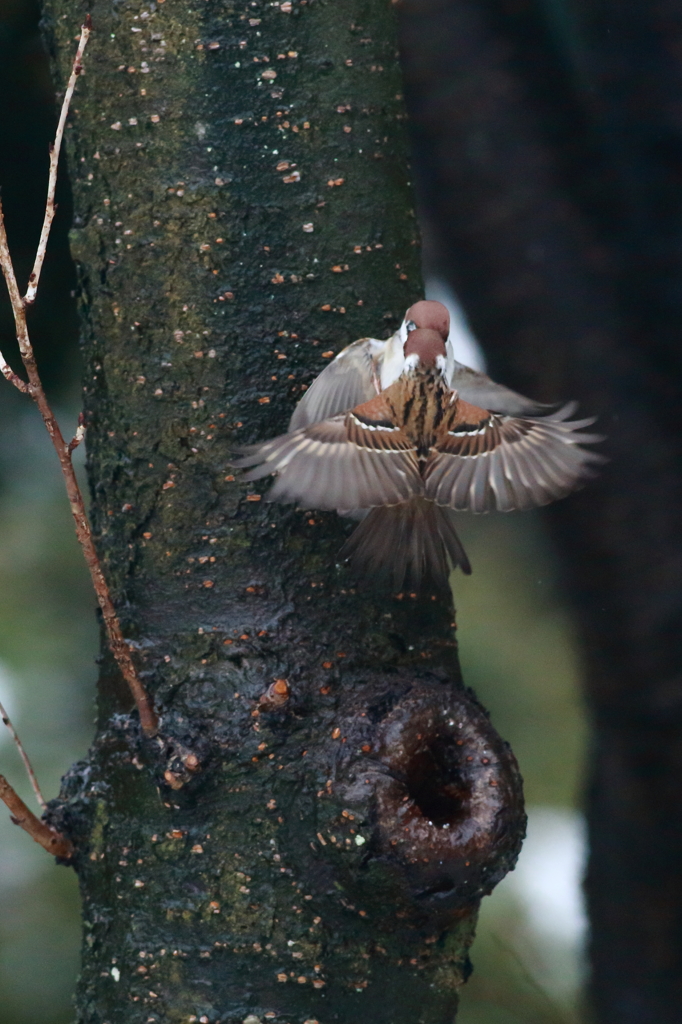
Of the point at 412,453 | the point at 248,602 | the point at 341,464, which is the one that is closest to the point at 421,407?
the point at 412,453

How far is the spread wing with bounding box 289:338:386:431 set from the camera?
111 centimetres

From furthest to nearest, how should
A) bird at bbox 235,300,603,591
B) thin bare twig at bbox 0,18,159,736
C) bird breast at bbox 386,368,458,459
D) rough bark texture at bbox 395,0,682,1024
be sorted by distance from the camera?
1. rough bark texture at bbox 395,0,682,1024
2. bird breast at bbox 386,368,458,459
3. bird at bbox 235,300,603,591
4. thin bare twig at bbox 0,18,159,736

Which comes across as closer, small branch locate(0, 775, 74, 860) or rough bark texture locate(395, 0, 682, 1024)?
small branch locate(0, 775, 74, 860)

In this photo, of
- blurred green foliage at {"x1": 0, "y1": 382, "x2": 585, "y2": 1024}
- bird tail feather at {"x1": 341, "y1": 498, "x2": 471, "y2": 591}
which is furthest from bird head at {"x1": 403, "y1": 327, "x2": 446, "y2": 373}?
blurred green foliage at {"x1": 0, "y1": 382, "x2": 585, "y2": 1024}

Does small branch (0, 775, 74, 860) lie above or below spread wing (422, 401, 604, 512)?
below

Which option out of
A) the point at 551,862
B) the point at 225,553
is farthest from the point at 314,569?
the point at 551,862

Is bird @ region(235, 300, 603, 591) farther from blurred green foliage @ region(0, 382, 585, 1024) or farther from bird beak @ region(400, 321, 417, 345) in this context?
blurred green foliage @ region(0, 382, 585, 1024)

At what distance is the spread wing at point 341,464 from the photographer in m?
1.00

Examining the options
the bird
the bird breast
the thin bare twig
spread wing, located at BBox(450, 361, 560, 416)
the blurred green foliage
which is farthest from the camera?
the blurred green foliage

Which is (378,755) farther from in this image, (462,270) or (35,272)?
(462,270)

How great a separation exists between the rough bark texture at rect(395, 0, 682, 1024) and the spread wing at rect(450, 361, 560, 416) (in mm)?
558

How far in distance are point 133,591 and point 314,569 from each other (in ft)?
0.66

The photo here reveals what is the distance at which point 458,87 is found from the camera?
2057 millimetres

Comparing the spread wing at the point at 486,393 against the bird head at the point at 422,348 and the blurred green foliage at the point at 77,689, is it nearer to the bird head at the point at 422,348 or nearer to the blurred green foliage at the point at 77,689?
the bird head at the point at 422,348
